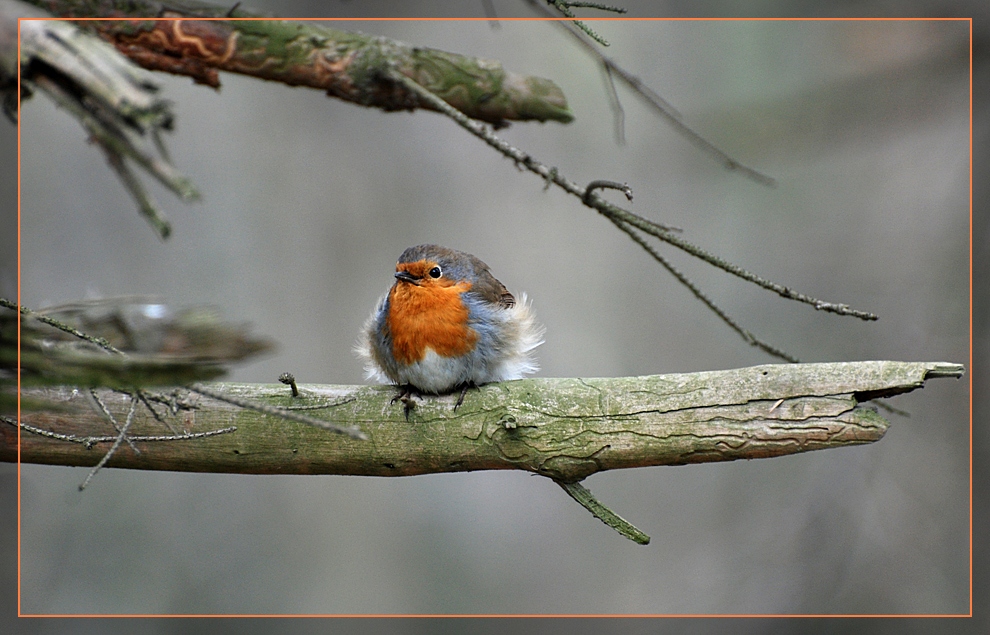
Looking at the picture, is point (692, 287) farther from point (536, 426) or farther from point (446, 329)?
point (446, 329)

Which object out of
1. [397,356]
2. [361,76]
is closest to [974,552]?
[397,356]

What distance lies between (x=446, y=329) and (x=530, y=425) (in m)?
0.46

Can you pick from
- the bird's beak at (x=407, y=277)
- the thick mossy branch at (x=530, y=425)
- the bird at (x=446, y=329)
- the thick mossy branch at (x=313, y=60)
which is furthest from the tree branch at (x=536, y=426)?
the thick mossy branch at (x=313, y=60)

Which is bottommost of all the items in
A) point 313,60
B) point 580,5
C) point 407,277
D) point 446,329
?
point 446,329

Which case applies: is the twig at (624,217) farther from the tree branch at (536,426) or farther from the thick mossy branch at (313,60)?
the thick mossy branch at (313,60)

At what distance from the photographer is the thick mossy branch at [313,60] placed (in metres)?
1.94

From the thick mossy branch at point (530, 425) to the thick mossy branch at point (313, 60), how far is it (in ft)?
2.48

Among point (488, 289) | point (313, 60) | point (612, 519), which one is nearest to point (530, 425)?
point (612, 519)

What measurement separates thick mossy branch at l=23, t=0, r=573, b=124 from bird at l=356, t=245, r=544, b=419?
0.43 meters

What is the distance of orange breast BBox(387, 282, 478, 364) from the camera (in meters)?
2.14

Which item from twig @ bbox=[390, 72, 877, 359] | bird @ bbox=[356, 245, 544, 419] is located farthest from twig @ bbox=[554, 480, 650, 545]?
twig @ bbox=[390, 72, 877, 359]

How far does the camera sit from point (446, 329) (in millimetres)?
2162

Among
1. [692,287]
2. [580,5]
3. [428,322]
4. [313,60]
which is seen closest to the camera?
[580,5]

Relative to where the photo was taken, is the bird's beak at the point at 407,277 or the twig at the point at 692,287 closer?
the twig at the point at 692,287
